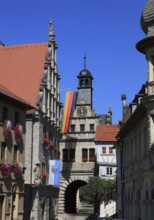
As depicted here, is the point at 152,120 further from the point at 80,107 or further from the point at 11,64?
the point at 80,107

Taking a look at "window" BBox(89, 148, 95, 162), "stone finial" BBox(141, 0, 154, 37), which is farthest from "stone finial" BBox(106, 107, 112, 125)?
"stone finial" BBox(141, 0, 154, 37)

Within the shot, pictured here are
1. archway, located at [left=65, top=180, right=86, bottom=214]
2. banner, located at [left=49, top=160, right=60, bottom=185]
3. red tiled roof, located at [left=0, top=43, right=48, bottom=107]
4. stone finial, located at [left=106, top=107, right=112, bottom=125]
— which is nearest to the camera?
banner, located at [left=49, top=160, right=60, bottom=185]

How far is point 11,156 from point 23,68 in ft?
53.6

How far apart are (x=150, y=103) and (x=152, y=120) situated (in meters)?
1.01

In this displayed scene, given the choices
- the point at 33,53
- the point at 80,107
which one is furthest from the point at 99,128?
the point at 33,53

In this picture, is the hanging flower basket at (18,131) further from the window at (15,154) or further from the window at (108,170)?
the window at (108,170)

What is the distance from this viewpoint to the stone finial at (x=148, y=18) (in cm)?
2425

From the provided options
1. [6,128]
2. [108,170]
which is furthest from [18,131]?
[108,170]

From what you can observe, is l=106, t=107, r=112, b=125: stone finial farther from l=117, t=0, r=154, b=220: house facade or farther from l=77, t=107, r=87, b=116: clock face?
l=117, t=0, r=154, b=220: house facade

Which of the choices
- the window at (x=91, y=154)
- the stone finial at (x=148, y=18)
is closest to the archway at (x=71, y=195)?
the window at (x=91, y=154)

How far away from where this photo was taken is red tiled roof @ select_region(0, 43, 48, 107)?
146 ft

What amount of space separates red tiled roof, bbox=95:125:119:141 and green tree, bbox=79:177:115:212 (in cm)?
823

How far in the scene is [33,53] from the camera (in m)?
48.8

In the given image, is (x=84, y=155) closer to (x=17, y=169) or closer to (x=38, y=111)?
(x=38, y=111)
